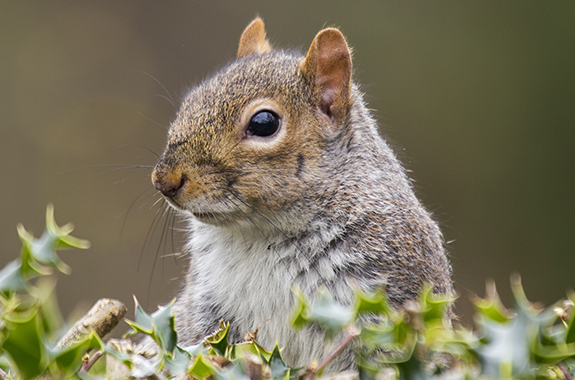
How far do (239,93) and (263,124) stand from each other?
9cm

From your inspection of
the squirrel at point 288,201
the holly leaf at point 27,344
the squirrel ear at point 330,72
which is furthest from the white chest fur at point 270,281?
the holly leaf at point 27,344

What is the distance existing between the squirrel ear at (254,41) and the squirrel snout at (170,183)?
57cm

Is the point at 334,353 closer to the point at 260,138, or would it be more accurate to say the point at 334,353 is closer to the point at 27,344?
the point at 27,344

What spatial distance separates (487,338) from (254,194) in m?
0.71

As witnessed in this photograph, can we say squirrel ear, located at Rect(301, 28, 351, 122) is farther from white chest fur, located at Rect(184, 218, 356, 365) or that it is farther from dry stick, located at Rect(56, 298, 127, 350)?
dry stick, located at Rect(56, 298, 127, 350)

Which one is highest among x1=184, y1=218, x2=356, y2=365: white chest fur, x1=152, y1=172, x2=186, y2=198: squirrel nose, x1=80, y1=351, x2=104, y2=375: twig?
x1=152, y1=172, x2=186, y2=198: squirrel nose

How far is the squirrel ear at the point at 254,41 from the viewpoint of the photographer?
160 cm

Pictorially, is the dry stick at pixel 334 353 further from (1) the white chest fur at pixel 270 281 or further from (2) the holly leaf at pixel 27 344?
(1) the white chest fur at pixel 270 281

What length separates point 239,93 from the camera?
1234 mm

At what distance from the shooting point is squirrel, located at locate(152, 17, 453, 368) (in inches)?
43.9

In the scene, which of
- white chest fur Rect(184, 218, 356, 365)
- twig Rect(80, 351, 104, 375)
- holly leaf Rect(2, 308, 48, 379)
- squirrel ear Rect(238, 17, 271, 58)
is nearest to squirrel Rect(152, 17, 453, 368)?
white chest fur Rect(184, 218, 356, 365)

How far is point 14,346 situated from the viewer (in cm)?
43

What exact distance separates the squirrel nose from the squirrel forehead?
0.39 ft

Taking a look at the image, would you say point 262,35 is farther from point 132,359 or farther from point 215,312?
point 132,359
